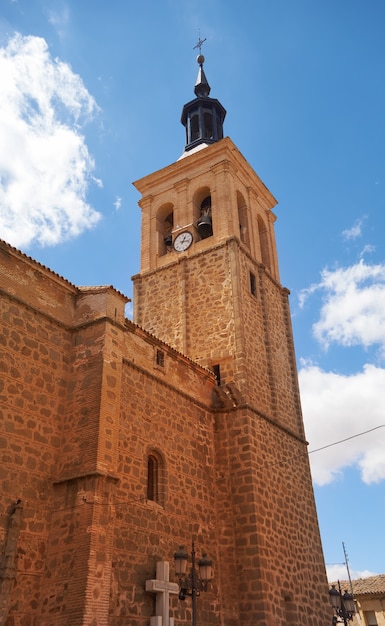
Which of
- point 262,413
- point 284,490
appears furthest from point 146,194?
A: point 284,490

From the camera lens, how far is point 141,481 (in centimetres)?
1054

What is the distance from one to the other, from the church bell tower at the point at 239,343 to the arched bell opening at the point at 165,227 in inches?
1.8

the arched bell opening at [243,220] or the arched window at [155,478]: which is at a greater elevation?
the arched bell opening at [243,220]

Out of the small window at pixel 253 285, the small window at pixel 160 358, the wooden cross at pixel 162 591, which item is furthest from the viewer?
the small window at pixel 253 285

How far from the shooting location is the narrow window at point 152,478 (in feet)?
36.3

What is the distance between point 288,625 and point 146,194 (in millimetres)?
13395

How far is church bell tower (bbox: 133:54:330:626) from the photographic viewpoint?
1216 centimetres

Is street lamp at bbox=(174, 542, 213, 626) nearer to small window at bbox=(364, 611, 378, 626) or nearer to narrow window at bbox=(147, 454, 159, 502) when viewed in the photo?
narrow window at bbox=(147, 454, 159, 502)

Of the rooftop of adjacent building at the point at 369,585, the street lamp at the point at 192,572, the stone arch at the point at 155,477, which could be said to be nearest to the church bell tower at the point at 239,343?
the stone arch at the point at 155,477

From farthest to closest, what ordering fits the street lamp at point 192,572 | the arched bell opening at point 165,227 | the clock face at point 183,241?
the arched bell opening at point 165,227 → the clock face at point 183,241 → the street lamp at point 192,572

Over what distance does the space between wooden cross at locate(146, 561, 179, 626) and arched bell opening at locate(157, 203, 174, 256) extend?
33.7 feet

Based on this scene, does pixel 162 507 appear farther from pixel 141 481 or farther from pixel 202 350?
pixel 202 350

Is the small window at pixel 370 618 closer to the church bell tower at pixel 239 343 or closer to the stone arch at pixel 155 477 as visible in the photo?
the church bell tower at pixel 239 343

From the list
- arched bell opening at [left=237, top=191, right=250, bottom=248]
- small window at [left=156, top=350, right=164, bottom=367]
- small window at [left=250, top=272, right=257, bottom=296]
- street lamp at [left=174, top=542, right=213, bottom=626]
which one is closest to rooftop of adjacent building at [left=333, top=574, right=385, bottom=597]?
small window at [left=250, top=272, right=257, bottom=296]
